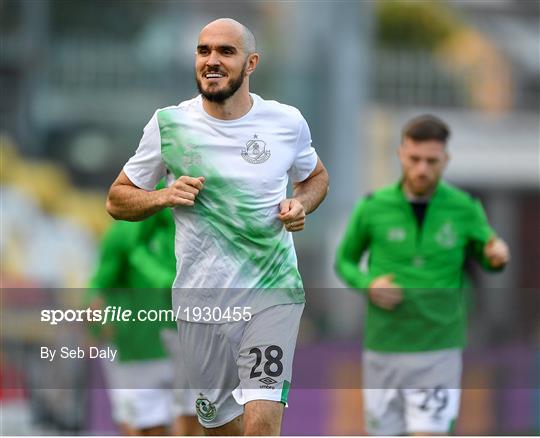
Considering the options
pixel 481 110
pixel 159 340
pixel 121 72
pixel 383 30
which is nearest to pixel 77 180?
pixel 121 72

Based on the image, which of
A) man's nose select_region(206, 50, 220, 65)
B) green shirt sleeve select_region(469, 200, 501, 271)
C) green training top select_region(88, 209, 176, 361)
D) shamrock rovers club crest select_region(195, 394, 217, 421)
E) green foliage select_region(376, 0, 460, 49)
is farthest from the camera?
green foliage select_region(376, 0, 460, 49)

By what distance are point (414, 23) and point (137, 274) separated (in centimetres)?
2751

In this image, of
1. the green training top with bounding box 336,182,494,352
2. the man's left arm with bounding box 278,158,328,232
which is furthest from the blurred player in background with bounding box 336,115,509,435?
the man's left arm with bounding box 278,158,328,232

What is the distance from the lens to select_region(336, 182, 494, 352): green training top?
29.9 feet

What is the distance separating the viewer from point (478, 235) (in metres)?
9.11

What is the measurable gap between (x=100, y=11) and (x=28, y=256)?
5.92 m

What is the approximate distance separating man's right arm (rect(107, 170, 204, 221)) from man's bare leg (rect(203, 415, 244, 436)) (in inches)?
39.9

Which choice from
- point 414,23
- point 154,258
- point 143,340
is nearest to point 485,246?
point 154,258

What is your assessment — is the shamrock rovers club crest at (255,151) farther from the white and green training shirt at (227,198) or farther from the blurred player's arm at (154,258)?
the blurred player's arm at (154,258)

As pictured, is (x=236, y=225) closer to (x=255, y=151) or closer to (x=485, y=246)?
(x=255, y=151)

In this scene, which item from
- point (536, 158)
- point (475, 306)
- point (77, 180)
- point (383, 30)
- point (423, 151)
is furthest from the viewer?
point (383, 30)

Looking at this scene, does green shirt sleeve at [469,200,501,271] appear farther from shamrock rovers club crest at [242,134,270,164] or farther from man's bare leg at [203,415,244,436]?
shamrock rovers club crest at [242,134,270,164]

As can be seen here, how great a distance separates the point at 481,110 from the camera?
31.5 meters

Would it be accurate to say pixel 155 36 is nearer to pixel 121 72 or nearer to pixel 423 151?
pixel 121 72
